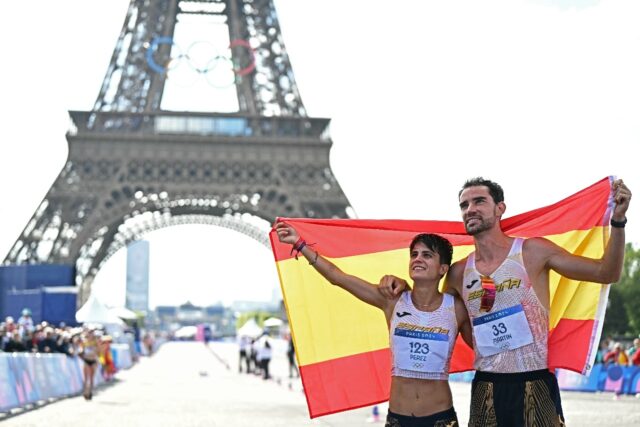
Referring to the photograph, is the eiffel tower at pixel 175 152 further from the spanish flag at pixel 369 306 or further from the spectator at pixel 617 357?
the spanish flag at pixel 369 306

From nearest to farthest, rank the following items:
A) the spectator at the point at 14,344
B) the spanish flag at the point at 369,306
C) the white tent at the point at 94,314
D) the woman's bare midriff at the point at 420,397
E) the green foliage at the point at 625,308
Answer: the woman's bare midriff at the point at 420,397 < the spanish flag at the point at 369,306 < the spectator at the point at 14,344 < the white tent at the point at 94,314 < the green foliage at the point at 625,308

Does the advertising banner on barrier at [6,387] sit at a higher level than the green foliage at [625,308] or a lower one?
lower

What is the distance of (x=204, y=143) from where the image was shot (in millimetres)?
60469

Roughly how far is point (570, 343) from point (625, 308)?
68727 millimetres

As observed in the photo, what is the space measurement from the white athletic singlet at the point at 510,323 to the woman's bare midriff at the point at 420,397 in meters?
0.24

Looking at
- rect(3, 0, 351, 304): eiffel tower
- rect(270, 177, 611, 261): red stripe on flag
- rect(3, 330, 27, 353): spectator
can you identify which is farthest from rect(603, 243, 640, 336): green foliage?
rect(270, 177, 611, 261): red stripe on flag

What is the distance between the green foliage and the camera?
70.9 m

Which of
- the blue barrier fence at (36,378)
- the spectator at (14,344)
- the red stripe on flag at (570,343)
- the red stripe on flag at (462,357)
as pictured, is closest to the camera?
the red stripe on flag at (570,343)

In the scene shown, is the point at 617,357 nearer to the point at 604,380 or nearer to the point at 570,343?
the point at 604,380

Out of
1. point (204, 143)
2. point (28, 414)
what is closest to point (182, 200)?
point (204, 143)

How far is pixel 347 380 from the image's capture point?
275 inches

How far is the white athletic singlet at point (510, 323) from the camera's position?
5840 mm

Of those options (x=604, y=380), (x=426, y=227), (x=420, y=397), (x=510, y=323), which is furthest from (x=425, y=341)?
(x=604, y=380)

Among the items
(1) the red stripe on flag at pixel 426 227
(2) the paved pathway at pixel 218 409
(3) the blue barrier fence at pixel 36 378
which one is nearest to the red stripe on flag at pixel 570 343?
(1) the red stripe on flag at pixel 426 227
